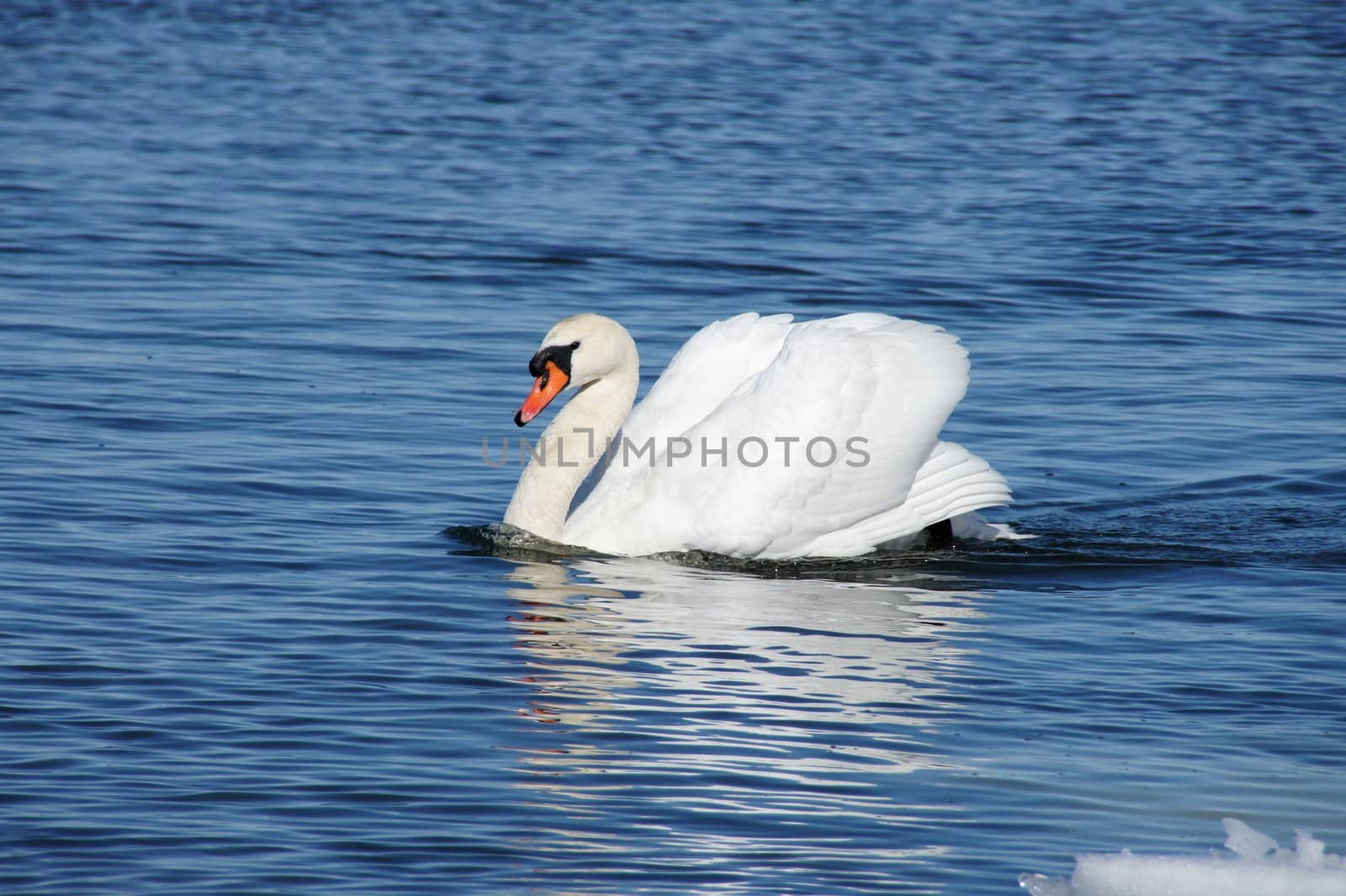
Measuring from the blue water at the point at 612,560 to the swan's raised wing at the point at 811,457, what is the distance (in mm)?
217

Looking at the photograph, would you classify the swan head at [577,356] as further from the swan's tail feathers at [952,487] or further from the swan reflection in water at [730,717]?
the swan's tail feathers at [952,487]

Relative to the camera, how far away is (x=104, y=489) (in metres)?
9.98

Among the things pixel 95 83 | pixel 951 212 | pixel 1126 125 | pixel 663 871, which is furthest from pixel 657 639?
pixel 95 83

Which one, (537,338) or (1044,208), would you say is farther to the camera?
(1044,208)

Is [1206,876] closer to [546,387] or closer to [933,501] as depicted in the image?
[933,501]

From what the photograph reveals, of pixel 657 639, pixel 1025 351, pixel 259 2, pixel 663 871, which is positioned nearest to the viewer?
pixel 663 871

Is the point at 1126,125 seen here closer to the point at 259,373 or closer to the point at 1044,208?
the point at 1044,208

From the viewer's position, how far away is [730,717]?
689 cm

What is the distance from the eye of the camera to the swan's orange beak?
9266mm

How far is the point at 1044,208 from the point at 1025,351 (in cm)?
516

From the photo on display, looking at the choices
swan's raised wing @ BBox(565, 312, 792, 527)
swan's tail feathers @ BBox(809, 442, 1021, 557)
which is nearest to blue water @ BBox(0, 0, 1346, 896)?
swan's tail feathers @ BBox(809, 442, 1021, 557)

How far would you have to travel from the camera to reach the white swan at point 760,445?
9.12m

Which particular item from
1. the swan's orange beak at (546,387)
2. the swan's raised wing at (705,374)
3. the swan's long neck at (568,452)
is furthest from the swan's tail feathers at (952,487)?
the swan's orange beak at (546,387)

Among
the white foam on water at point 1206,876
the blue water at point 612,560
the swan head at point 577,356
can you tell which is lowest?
the blue water at point 612,560
